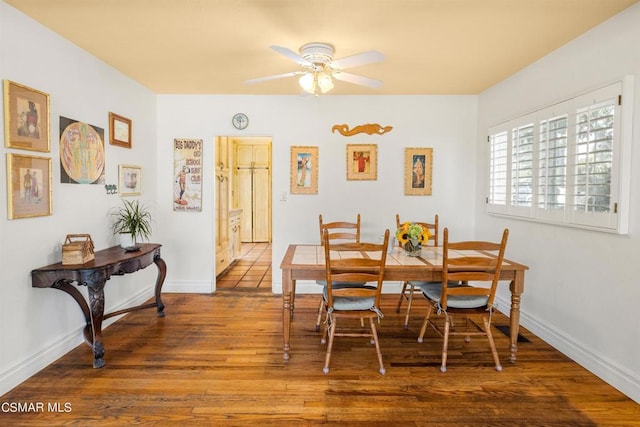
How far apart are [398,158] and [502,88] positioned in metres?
1.35

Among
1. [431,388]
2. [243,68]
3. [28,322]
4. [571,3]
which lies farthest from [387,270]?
[28,322]

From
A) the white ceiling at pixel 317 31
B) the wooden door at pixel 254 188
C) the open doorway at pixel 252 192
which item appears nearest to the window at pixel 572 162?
the white ceiling at pixel 317 31

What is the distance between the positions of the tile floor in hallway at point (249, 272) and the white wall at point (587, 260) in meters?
3.06

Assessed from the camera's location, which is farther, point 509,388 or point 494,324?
point 494,324

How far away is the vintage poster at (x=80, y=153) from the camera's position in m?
2.72

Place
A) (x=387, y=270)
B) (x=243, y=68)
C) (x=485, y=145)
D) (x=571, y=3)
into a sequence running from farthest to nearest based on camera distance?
(x=485, y=145), (x=243, y=68), (x=387, y=270), (x=571, y=3)

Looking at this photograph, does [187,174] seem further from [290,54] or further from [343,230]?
[290,54]

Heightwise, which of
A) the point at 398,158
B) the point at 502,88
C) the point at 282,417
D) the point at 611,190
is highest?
the point at 502,88

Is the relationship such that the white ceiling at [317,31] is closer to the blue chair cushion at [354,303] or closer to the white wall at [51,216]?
the white wall at [51,216]

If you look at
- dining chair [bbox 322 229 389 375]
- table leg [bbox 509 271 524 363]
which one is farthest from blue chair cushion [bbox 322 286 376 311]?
table leg [bbox 509 271 524 363]

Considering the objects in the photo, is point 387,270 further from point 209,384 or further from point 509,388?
point 209,384

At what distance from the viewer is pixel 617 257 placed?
2.31 meters

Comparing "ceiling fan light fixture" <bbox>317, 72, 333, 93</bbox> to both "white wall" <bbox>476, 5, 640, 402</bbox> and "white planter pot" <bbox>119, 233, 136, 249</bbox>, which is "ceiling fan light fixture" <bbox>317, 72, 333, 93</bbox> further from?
"white planter pot" <bbox>119, 233, 136, 249</bbox>

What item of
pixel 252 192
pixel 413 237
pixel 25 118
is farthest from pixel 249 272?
pixel 25 118
